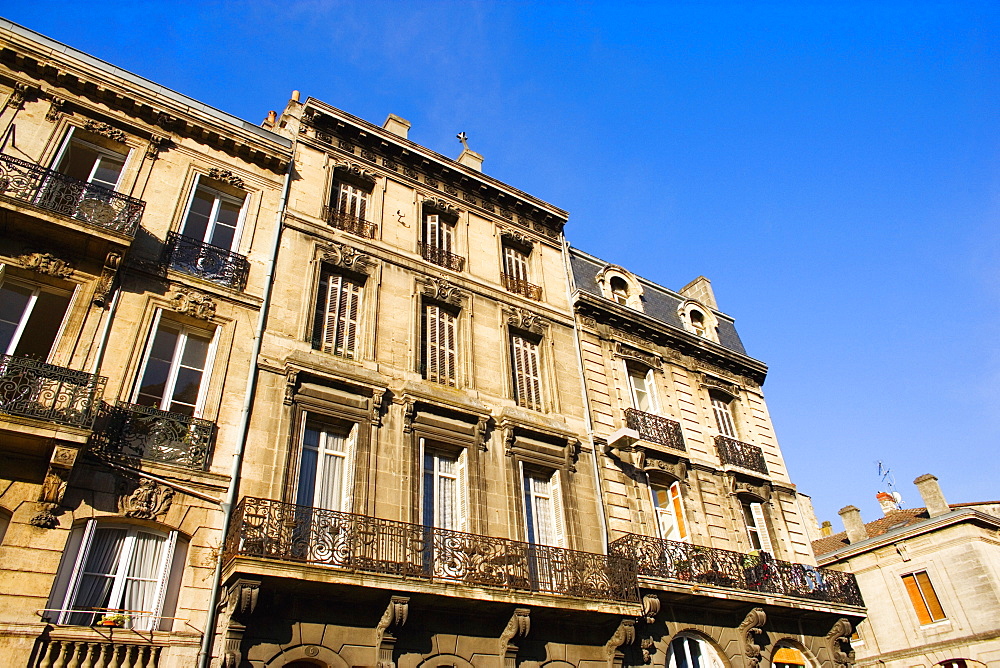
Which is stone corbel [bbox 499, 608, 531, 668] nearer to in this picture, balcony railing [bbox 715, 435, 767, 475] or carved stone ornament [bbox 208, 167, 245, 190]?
balcony railing [bbox 715, 435, 767, 475]

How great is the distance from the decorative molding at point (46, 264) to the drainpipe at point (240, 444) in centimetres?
302

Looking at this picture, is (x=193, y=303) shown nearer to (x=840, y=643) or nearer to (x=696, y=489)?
(x=696, y=489)

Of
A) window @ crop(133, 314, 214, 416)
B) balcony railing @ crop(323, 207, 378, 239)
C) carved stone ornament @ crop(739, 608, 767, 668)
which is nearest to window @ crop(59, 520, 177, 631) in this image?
window @ crop(133, 314, 214, 416)

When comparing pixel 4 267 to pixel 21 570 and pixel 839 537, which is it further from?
pixel 839 537

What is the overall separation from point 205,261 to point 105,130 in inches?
130

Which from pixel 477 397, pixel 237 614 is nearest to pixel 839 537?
pixel 477 397

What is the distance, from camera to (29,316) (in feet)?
32.8

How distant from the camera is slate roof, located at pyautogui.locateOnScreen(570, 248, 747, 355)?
1872 centimetres

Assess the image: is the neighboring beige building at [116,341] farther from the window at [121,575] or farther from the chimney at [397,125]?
the chimney at [397,125]

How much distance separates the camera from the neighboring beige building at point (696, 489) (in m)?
13.6

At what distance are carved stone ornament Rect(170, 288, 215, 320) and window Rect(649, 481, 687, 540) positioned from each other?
10.3m

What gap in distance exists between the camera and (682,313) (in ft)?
67.5

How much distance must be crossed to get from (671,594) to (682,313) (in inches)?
→ 385

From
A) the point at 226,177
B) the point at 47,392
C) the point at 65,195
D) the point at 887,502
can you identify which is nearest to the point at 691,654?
the point at 47,392
